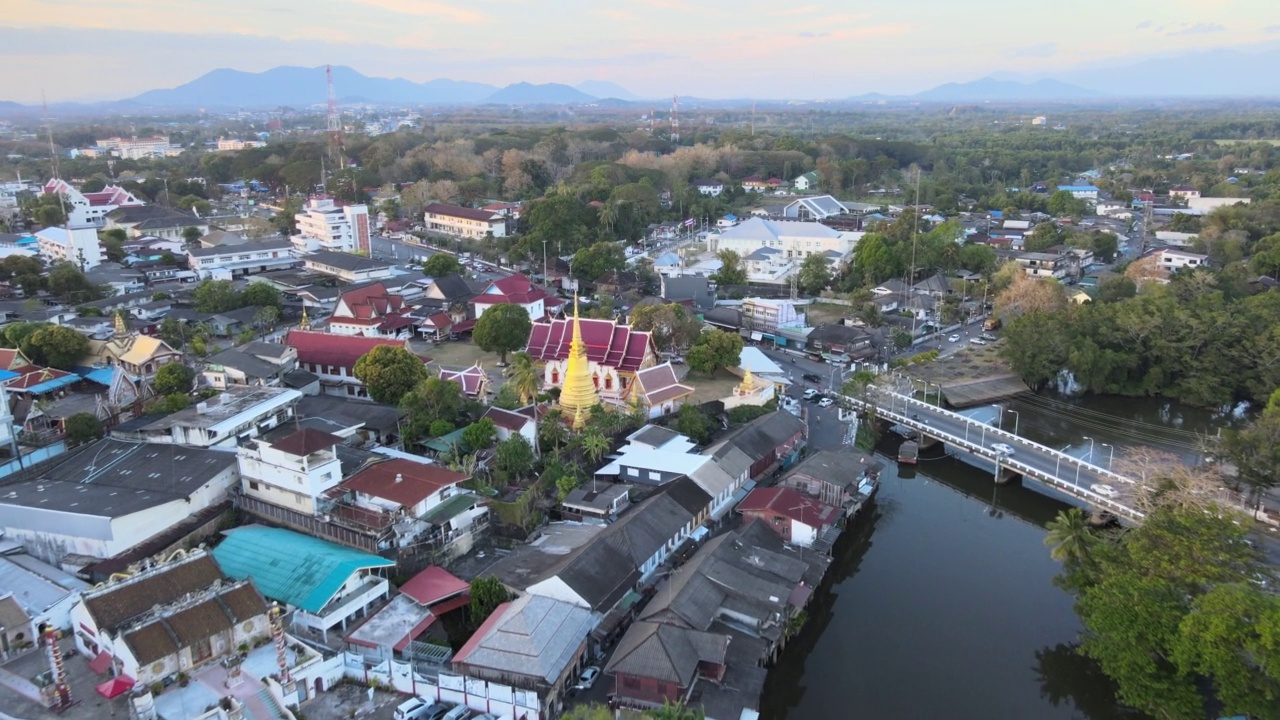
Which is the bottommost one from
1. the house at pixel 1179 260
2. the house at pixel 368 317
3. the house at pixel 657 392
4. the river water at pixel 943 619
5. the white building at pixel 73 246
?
the river water at pixel 943 619

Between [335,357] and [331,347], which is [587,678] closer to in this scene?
[335,357]

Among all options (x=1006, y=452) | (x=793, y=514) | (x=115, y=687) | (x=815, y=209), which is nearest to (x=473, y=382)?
(x=793, y=514)

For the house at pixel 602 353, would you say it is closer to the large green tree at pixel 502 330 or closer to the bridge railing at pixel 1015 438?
the large green tree at pixel 502 330

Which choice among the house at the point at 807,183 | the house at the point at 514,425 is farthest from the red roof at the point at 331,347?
the house at the point at 807,183

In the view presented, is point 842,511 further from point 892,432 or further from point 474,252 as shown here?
point 474,252

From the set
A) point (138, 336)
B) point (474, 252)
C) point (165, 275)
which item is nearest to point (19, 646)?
point (138, 336)

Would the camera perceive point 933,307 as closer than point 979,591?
No
